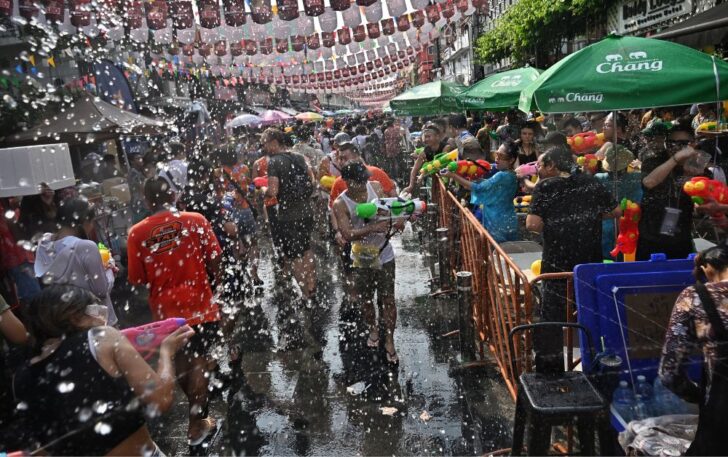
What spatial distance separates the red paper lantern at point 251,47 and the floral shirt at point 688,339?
1243cm

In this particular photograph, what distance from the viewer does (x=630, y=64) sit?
411 cm

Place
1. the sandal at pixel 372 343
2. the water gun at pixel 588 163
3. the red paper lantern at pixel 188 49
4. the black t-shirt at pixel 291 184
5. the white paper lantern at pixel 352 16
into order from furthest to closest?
the red paper lantern at pixel 188 49, the white paper lantern at pixel 352 16, the black t-shirt at pixel 291 184, the water gun at pixel 588 163, the sandal at pixel 372 343

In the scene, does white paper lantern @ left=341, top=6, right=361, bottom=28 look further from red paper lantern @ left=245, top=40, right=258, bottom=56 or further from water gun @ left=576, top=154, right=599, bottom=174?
water gun @ left=576, top=154, right=599, bottom=174

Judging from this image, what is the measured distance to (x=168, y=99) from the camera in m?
22.4

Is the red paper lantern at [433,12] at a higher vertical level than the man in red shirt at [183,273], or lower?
higher

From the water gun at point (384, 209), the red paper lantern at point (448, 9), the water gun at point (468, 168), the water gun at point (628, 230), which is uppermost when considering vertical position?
the red paper lantern at point (448, 9)

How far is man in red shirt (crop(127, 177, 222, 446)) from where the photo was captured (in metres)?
3.87

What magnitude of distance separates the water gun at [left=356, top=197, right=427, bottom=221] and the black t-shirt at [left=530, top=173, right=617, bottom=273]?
3.71 ft

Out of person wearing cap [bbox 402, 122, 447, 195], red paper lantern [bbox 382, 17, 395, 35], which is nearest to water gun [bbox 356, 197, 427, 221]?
person wearing cap [bbox 402, 122, 447, 195]

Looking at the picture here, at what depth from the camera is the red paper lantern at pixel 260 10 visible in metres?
9.48

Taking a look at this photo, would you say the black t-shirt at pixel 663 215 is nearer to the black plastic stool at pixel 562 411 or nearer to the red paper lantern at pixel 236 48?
the black plastic stool at pixel 562 411

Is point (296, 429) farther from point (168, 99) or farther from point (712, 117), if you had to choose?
point (168, 99)

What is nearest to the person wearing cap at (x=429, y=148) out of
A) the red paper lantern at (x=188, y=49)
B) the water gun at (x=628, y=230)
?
the water gun at (x=628, y=230)

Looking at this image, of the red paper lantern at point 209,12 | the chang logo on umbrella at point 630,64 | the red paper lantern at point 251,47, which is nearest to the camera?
the chang logo on umbrella at point 630,64
